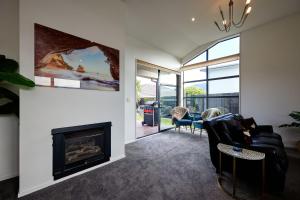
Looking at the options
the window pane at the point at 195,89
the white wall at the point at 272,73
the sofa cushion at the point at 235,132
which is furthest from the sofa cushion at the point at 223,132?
the window pane at the point at 195,89

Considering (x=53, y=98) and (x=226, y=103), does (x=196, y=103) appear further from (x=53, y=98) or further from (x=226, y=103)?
(x=53, y=98)

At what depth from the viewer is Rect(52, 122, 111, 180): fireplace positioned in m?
2.24

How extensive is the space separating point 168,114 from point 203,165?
3.45 m

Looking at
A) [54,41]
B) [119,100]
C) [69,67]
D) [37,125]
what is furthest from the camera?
[119,100]

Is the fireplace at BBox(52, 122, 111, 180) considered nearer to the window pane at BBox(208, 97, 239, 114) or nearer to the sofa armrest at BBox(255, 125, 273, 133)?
the sofa armrest at BBox(255, 125, 273, 133)

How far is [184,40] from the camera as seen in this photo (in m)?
5.21

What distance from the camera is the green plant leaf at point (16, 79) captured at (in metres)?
1.70

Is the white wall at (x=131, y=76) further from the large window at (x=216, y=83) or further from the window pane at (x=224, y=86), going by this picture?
the window pane at (x=224, y=86)

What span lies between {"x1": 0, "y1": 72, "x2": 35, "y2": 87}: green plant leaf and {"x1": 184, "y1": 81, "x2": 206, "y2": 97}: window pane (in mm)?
5433

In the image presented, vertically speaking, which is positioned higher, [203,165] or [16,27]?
[16,27]

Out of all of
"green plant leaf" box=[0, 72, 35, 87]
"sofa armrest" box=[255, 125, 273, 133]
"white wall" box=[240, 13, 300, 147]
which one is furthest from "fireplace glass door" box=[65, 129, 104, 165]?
"white wall" box=[240, 13, 300, 147]

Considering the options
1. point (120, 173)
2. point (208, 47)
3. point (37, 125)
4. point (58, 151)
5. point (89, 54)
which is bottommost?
point (120, 173)

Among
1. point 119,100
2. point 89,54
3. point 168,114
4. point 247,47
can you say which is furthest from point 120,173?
point 247,47

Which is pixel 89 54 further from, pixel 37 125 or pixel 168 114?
pixel 168 114
